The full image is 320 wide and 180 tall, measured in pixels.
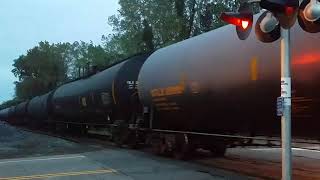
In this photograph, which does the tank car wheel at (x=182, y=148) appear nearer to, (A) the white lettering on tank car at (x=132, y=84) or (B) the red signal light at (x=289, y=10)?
(A) the white lettering on tank car at (x=132, y=84)

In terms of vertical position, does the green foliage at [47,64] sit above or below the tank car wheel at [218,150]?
above

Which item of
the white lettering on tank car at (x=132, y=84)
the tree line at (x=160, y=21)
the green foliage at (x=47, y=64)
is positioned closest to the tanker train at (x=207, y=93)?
the white lettering on tank car at (x=132, y=84)

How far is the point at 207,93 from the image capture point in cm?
1270

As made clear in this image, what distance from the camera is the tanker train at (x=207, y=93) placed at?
31.1ft

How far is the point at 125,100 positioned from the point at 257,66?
10.7 m

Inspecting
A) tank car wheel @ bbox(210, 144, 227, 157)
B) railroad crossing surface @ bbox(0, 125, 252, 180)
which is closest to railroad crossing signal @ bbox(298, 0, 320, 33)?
railroad crossing surface @ bbox(0, 125, 252, 180)

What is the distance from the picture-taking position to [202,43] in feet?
43.4

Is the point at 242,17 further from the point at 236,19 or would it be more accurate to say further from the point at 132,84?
the point at 132,84

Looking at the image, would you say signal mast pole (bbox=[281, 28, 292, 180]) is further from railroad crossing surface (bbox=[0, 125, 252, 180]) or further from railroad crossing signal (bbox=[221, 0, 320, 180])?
railroad crossing surface (bbox=[0, 125, 252, 180])

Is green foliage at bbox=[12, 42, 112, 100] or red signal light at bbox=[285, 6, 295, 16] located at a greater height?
green foliage at bbox=[12, 42, 112, 100]

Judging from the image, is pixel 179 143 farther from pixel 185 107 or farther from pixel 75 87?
pixel 75 87

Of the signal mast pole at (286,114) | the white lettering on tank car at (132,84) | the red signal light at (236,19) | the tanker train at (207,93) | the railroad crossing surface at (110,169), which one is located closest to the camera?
the signal mast pole at (286,114)

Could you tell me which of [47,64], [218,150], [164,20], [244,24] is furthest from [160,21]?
[47,64]

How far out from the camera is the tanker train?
9477 mm
